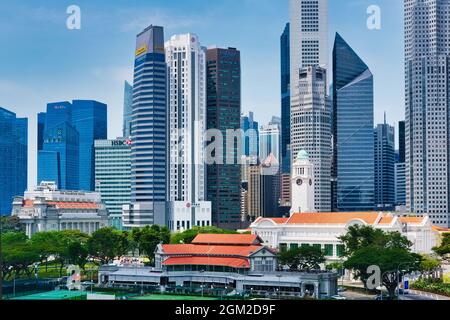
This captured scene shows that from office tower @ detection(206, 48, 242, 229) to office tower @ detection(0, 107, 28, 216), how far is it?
4.67m

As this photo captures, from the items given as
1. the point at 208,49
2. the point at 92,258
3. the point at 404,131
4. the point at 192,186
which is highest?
the point at 208,49

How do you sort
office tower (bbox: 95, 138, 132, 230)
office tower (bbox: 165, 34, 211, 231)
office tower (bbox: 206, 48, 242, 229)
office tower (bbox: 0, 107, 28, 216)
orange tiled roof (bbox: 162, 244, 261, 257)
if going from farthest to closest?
office tower (bbox: 95, 138, 132, 230), office tower (bbox: 165, 34, 211, 231), office tower (bbox: 206, 48, 242, 229), office tower (bbox: 0, 107, 28, 216), orange tiled roof (bbox: 162, 244, 261, 257)

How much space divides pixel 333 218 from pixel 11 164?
7.67 metres

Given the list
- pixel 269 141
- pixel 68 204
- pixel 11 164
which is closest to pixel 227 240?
pixel 11 164

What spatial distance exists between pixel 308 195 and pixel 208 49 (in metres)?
5.08

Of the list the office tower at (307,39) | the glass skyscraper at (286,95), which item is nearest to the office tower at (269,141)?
the glass skyscraper at (286,95)

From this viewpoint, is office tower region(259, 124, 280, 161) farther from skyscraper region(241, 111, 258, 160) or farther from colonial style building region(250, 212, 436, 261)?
colonial style building region(250, 212, 436, 261)

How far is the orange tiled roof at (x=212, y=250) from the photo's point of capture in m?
10.2

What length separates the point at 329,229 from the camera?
15.2 m

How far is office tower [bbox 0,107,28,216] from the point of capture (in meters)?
15.5

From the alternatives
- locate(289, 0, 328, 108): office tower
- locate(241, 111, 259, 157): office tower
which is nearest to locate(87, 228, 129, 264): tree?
locate(241, 111, 259, 157): office tower
